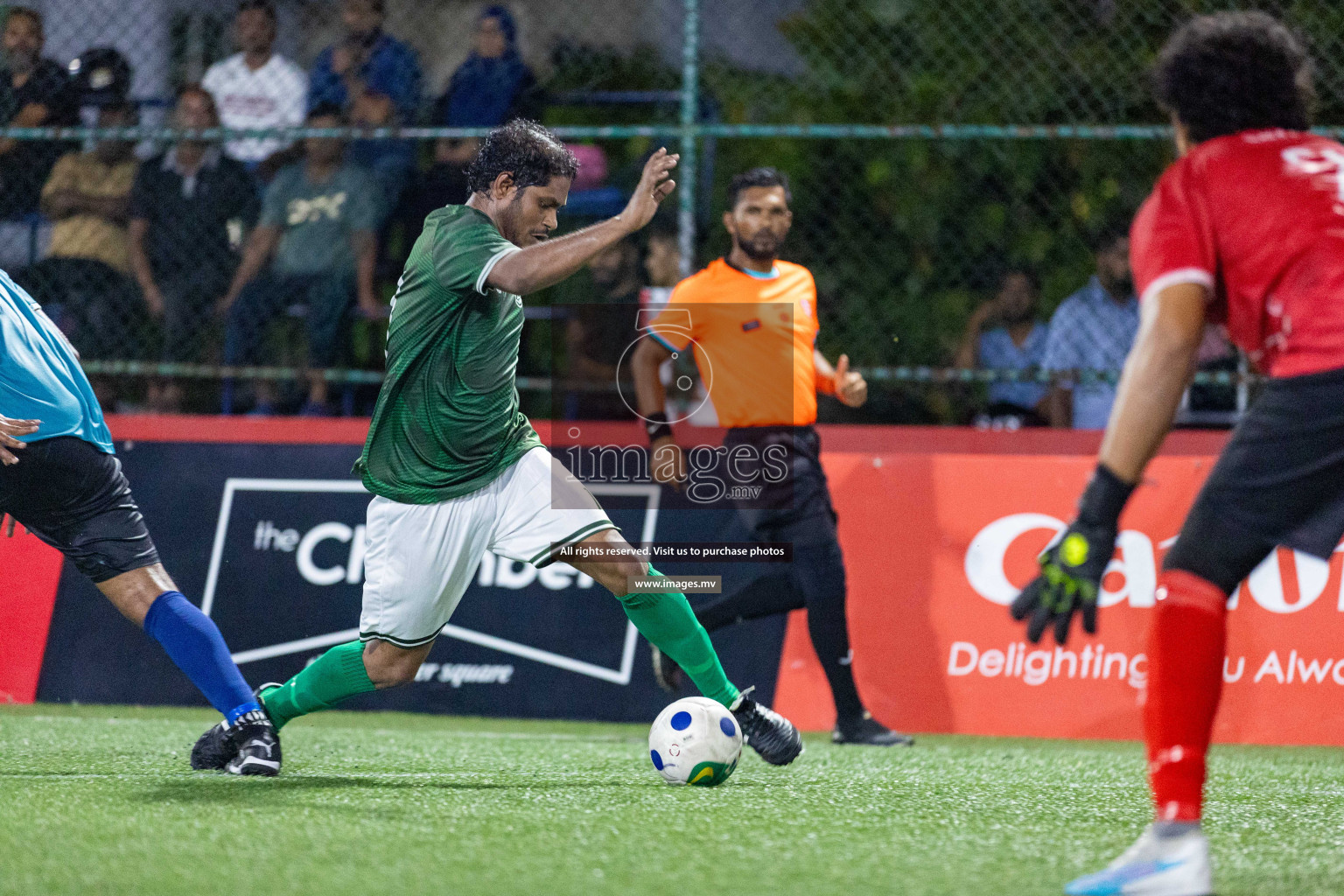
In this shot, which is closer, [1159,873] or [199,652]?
[1159,873]

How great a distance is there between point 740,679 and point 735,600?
0.67 m

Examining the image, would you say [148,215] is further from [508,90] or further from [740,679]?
[740,679]

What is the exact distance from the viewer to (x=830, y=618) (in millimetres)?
6188

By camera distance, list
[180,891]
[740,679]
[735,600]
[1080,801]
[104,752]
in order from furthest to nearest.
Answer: [740,679], [735,600], [104,752], [1080,801], [180,891]

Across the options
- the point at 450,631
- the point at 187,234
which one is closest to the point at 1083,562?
the point at 450,631

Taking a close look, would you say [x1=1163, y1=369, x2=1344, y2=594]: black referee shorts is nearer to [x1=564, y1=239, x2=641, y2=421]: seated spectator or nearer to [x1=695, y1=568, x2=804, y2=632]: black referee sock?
[x1=695, y1=568, x2=804, y2=632]: black referee sock

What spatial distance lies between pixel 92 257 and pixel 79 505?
4.24 m

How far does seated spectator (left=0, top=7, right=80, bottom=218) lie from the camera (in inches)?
336

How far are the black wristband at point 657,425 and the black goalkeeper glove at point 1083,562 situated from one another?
3198 mm

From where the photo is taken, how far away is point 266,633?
23.5 feet

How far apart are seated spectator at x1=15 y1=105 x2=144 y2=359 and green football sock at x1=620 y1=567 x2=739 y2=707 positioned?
15.9ft

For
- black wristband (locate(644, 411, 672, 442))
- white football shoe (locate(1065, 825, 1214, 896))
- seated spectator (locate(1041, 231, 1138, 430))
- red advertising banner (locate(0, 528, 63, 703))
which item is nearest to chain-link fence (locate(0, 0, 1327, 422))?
seated spectator (locate(1041, 231, 1138, 430))

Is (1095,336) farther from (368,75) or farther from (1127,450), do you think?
(1127,450)

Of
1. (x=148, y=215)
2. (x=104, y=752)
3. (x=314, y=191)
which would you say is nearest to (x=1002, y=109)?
(x=314, y=191)
